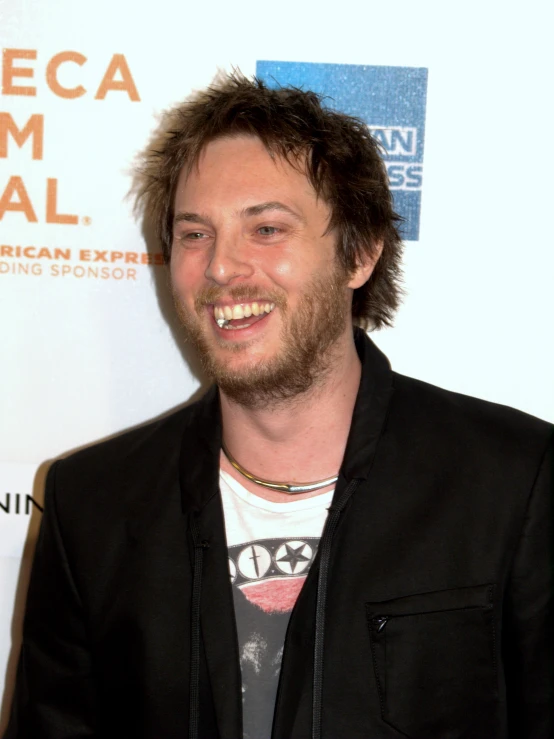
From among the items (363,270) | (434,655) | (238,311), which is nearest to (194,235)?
(238,311)

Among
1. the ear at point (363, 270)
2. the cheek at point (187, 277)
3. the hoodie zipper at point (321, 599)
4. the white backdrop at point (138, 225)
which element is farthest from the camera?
the white backdrop at point (138, 225)

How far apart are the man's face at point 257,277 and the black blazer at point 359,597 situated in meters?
0.12

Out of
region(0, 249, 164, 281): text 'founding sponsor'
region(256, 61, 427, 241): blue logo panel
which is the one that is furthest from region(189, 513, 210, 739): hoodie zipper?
region(256, 61, 427, 241): blue logo panel

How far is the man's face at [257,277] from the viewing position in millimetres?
1476

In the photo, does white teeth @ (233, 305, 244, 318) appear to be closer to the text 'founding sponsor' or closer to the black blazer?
the black blazer

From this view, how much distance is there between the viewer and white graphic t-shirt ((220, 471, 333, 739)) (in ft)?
4.49

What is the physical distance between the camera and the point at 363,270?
167 centimetres

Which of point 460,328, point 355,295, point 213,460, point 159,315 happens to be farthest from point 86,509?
point 460,328

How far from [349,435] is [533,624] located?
0.41 meters

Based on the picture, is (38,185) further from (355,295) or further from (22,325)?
(355,295)

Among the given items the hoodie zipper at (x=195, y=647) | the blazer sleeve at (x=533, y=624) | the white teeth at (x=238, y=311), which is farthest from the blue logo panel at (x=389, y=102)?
the hoodie zipper at (x=195, y=647)

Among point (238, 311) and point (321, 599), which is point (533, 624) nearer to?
point (321, 599)

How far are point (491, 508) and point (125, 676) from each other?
678 mm

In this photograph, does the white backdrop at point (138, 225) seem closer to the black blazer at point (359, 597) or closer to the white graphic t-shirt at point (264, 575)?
the black blazer at point (359, 597)
